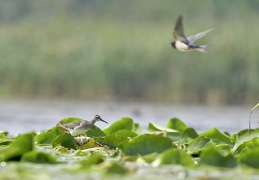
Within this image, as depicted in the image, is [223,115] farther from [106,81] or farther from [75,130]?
[75,130]

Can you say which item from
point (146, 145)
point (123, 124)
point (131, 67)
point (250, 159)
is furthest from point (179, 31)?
point (131, 67)

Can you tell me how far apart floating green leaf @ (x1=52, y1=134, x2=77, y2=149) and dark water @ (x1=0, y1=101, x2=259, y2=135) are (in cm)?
985

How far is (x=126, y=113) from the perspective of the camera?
22062mm

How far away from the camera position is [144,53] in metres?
28.0

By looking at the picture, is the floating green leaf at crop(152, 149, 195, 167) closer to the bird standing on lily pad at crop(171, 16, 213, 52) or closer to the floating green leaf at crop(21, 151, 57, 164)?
the floating green leaf at crop(21, 151, 57, 164)

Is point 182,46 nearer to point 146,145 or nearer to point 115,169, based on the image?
point 146,145

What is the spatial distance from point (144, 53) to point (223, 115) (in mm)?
6918

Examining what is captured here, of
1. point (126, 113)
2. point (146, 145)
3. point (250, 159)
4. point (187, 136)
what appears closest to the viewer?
point (250, 159)

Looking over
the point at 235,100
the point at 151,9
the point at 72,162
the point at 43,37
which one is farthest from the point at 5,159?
the point at 151,9

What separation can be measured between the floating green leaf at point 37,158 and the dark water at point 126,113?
1087 centimetres

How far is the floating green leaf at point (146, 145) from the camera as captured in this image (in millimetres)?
5750

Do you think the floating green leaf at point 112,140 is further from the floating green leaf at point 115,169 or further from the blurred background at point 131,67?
the blurred background at point 131,67

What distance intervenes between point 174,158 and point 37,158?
916 millimetres

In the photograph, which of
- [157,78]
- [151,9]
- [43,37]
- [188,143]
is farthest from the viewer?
[151,9]
